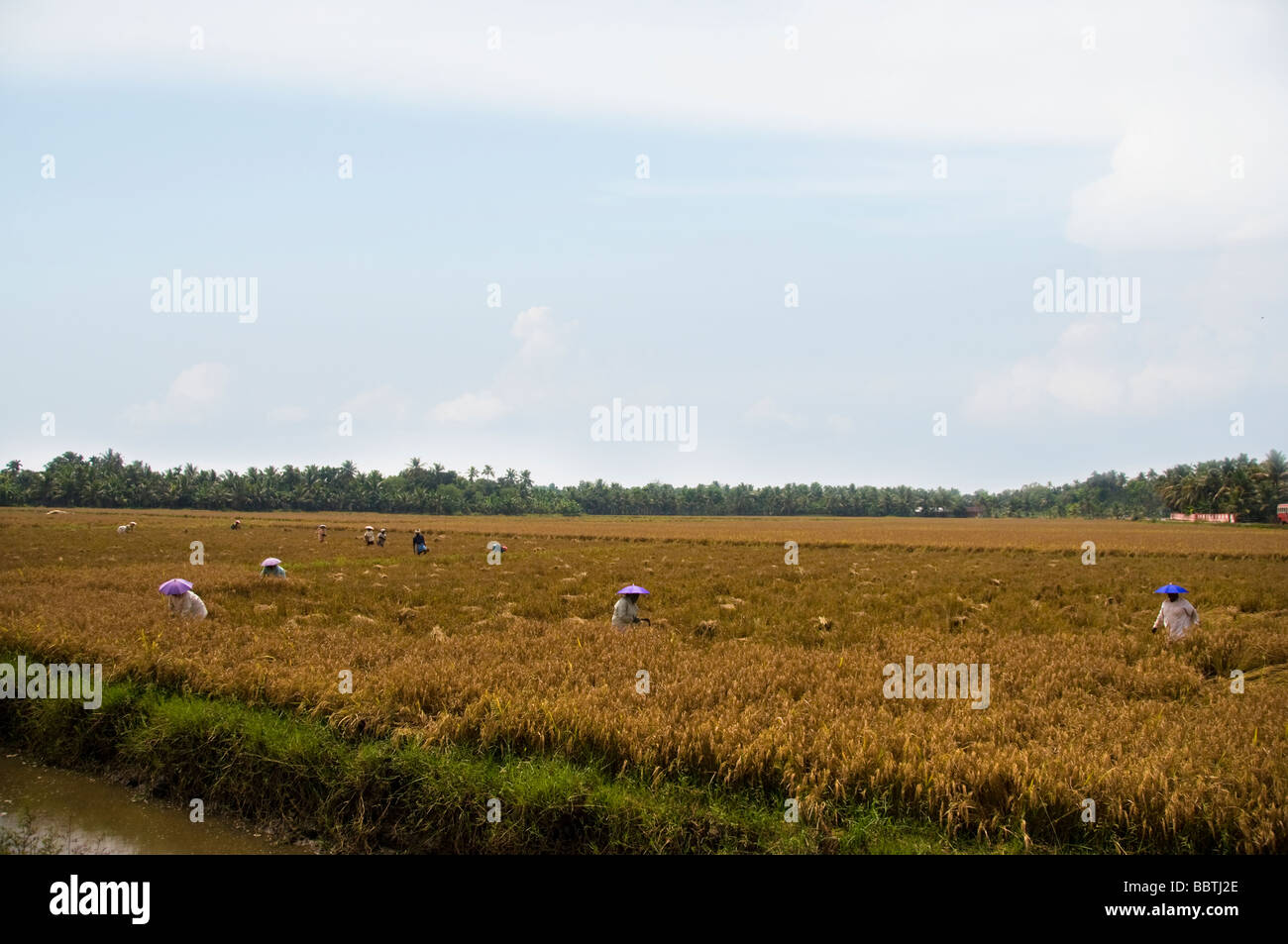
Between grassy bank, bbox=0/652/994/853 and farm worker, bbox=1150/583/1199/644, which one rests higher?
farm worker, bbox=1150/583/1199/644

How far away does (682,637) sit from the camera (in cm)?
1211

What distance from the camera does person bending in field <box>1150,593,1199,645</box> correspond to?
11.6m

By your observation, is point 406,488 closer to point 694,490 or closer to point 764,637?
point 694,490

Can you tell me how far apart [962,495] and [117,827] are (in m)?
184

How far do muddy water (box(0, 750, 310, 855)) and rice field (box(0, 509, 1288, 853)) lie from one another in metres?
1.28

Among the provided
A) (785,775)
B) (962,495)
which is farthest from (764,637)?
(962,495)

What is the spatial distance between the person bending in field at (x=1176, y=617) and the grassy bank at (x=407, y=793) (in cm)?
873

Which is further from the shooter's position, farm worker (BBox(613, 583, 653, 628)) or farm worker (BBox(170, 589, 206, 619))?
farm worker (BBox(170, 589, 206, 619))

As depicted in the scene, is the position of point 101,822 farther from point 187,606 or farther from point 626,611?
point 626,611

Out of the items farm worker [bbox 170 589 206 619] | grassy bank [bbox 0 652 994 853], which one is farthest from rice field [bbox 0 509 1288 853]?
farm worker [bbox 170 589 206 619]

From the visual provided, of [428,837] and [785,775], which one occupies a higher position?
[785,775]

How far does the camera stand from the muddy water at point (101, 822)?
6.39 m

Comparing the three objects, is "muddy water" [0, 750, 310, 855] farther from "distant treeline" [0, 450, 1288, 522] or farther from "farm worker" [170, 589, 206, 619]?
"distant treeline" [0, 450, 1288, 522]

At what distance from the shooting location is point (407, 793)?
642cm
